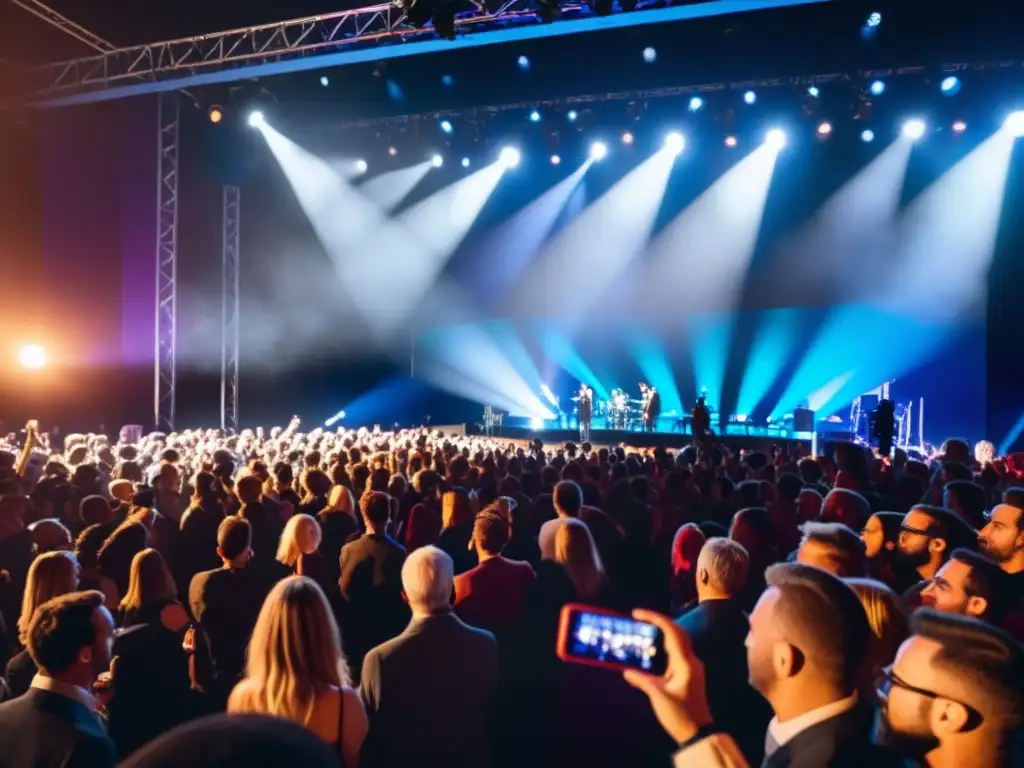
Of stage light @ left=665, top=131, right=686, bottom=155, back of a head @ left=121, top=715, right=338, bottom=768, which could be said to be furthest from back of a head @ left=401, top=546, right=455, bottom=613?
stage light @ left=665, top=131, right=686, bottom=155

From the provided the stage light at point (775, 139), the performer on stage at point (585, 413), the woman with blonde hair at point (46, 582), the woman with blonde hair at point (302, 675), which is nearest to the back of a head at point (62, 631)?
the woman with blonde hair at point (302, 675)

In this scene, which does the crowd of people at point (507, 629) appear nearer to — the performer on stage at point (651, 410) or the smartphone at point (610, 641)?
the smartphone at point (610, 641)

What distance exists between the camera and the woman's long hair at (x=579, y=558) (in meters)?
3.53

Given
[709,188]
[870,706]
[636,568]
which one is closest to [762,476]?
[636,568]

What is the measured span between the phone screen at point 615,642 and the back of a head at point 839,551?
5.36 ft

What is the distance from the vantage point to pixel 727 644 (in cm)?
279

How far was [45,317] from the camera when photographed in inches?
594

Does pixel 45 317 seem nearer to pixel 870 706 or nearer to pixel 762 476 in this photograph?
pixel 762 476

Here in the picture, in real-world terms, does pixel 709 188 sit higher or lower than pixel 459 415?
higher

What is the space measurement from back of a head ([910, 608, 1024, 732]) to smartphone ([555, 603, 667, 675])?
564 mm

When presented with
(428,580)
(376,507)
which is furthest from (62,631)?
(376,507)

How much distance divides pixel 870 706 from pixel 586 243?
1923 centimetres

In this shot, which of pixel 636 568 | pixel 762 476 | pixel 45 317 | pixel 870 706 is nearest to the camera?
pixel 870 706

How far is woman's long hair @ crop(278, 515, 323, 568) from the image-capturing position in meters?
4.09
